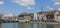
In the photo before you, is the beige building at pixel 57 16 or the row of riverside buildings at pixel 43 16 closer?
the beige building at pixel 57 16

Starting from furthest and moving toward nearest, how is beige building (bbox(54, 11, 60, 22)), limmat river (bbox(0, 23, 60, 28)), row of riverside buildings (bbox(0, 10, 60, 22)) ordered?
1. limmat river (bbox(0, 23, 60, 28))
2. row of riverside buildings (bbox(0, 10, 60, 22))
3. beige building (bbox(54, 11, 60, 22))

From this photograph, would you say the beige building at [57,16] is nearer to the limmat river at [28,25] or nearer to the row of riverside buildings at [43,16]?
the row of riverside buildings at [43,16]

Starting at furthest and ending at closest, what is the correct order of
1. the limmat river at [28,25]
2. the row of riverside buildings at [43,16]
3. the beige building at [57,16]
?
the limmat river at [28,25] < the row of riverside buildings at [43,16] < the beige building at [57,16]

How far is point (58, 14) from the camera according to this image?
119875mm

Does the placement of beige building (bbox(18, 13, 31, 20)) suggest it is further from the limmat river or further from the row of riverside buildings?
the limmat river

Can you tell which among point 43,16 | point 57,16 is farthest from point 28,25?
point 57,16

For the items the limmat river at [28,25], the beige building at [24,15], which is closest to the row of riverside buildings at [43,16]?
the beige building at [24,15]

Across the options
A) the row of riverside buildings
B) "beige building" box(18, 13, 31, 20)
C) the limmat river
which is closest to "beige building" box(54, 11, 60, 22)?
the row of riverside buildings

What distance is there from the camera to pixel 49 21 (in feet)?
394

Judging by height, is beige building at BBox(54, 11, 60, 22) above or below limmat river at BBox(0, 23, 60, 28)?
above

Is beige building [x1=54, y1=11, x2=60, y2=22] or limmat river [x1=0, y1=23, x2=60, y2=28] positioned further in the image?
limmat river [x1=0, y1=23, x2=60, y2=28]

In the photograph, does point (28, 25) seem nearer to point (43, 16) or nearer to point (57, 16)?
point (43, 16)

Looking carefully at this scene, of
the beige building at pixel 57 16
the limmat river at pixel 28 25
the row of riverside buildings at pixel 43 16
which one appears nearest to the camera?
the beige building at pixel 57 16

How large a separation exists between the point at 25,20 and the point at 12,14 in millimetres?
684
